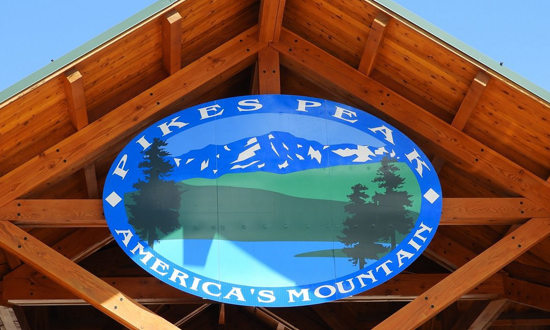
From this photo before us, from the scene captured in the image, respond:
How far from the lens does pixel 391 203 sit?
26.0 feet

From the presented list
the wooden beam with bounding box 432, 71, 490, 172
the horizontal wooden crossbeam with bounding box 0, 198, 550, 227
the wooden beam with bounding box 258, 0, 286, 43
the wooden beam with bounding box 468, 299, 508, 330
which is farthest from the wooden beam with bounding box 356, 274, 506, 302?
the wooden beam with bounding box 258, 0, 286, 43

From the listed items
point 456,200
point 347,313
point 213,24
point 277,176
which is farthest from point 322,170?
point 347,313

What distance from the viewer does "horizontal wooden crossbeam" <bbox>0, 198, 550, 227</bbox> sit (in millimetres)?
7695

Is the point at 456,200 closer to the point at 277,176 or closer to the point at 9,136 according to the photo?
the point at 277,176

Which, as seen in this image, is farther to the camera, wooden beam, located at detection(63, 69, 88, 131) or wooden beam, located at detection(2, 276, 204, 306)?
wooden beam, located at detection(2, 276, 204, 306)

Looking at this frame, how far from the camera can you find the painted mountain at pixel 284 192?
772 centimetres

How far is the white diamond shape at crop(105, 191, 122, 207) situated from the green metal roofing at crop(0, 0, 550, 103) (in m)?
1.14

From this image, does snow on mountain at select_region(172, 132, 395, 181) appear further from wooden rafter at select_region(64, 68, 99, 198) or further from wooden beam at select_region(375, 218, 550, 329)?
wooden beam at select_region(375, 218, 550, 329)

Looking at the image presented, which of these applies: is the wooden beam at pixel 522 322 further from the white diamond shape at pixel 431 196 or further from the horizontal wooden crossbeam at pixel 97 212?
the white diamond shape at pixel 431 196

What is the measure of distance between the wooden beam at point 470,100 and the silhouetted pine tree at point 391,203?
796 mm

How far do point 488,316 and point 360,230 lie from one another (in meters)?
2.91

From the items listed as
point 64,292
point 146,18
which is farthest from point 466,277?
point 64,292

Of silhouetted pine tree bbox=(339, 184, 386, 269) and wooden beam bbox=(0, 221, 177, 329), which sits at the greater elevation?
silhouetted pine tree bbox=(339, 184, 386, 269)

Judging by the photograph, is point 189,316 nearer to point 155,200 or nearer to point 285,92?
point 285,92
